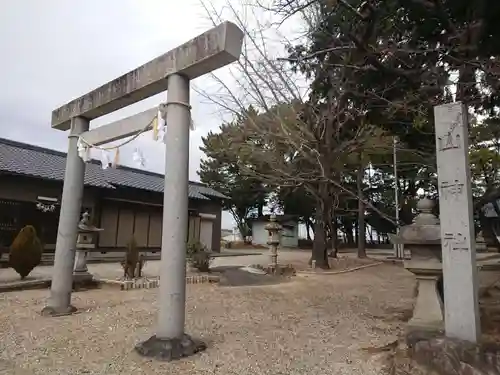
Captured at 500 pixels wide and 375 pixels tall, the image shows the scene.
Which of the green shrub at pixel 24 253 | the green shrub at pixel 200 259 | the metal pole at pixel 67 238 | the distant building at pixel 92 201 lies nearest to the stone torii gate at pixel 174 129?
the metal pole at pixel 67 238

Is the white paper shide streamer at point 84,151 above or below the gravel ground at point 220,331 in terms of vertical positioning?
above

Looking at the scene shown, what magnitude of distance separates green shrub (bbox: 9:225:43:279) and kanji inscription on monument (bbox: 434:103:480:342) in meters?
9.09

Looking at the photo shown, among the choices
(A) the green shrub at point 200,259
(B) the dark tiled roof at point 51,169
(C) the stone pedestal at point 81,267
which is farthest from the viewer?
(B) the dark tiled roof at point 51,169

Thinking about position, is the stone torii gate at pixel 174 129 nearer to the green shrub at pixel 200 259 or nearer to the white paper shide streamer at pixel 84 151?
the white paper shide streamer at pixel 84 151

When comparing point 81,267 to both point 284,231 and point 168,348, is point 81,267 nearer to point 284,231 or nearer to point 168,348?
point 168,348

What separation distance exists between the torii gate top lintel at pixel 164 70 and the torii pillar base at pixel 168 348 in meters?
2.95

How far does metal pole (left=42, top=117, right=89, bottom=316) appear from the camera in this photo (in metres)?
5.82

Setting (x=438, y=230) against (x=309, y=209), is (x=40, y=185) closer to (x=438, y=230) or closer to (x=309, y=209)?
(x=438, y=230)

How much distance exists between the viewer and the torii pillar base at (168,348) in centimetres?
380

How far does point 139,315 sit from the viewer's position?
586 centimetres

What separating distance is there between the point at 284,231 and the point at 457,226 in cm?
3027

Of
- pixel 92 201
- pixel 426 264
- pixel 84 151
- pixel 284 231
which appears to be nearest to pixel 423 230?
pixel 426 264

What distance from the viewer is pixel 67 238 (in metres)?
5.86

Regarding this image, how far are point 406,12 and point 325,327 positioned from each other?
4.34 m
